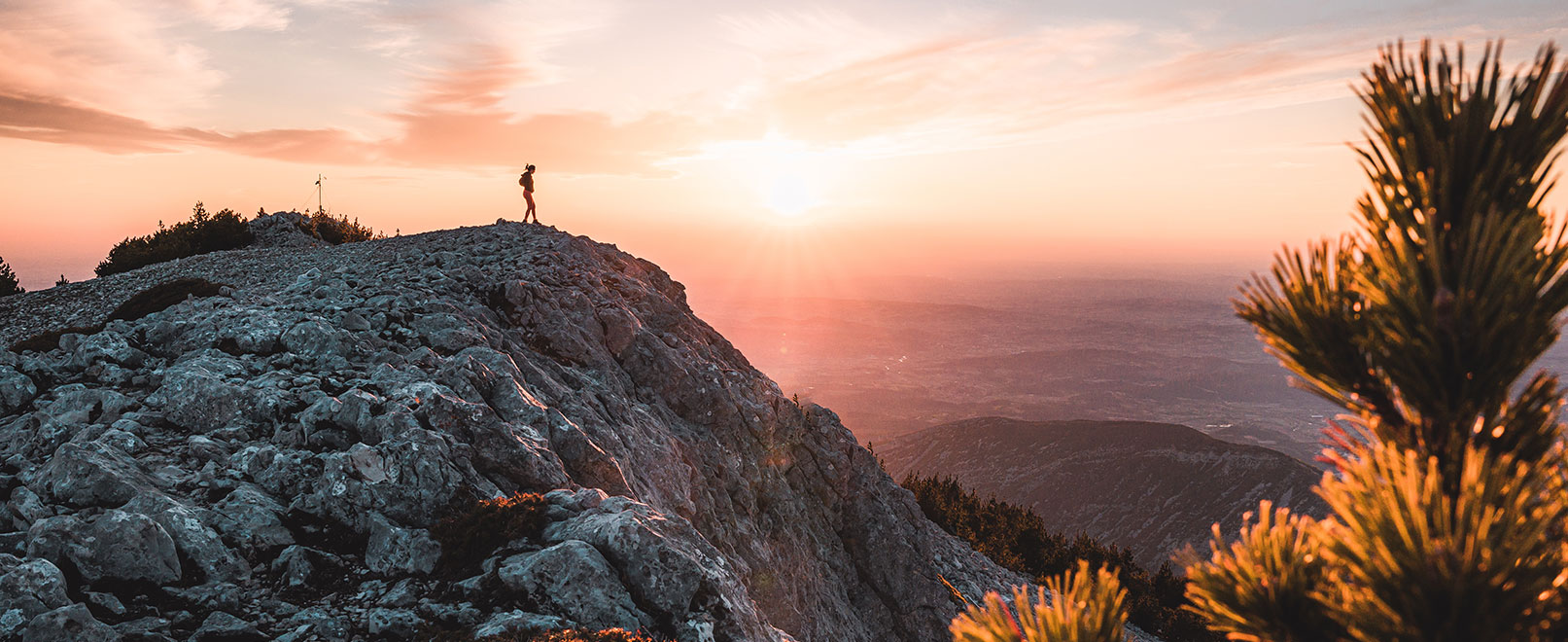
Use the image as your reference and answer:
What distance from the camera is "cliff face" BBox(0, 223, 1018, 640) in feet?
27.4

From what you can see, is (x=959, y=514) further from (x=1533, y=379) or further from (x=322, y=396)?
(x=1533, y=379)

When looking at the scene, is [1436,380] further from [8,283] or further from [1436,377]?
[8,283]

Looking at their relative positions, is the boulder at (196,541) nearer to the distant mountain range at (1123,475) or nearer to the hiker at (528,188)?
the hiker at (528,188)

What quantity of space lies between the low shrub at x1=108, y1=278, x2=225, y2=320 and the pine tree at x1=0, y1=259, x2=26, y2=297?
515 inches

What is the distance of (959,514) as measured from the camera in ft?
140

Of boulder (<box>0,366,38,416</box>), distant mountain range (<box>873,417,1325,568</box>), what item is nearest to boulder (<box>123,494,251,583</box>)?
boulder (<box>0,366,38,416</box>)

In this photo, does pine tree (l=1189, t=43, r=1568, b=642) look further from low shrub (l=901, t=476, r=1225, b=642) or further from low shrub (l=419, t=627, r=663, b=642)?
low shrub (l=901, t=476, r=1225, b=642)

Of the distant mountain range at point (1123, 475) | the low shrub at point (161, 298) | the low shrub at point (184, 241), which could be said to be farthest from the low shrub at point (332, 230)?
the distant mountain range at point (1123, 475)

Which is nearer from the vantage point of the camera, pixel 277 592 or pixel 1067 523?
pixel 277 592

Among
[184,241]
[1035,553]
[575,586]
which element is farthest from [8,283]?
[1035,553]

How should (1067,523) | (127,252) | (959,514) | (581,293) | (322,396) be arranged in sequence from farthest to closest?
1. (1067,523)
2. (959,514)
3. (127,252)
4. (581,293)
5. (322,396)

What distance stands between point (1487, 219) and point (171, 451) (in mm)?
14001

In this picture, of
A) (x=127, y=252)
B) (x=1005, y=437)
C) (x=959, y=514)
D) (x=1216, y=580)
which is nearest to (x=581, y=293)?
(x=1216, y=580)

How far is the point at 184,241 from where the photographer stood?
30.0 metres
